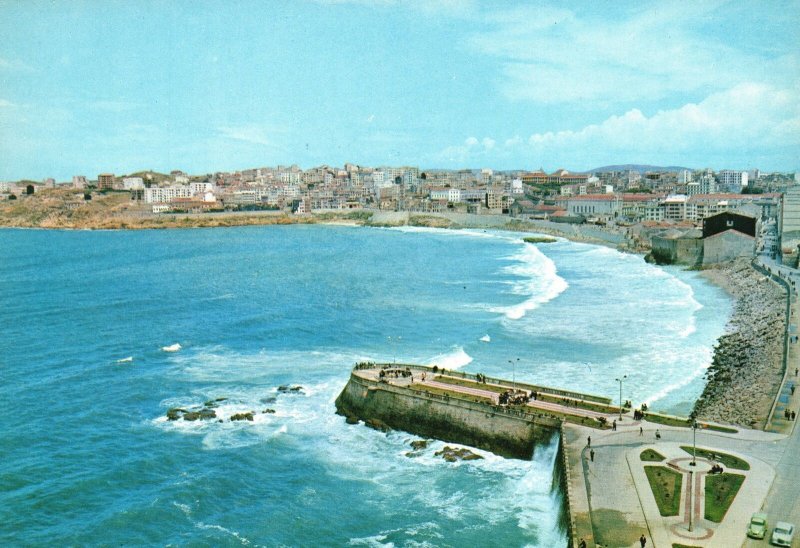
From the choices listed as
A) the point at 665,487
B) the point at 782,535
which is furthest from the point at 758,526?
the point at 665,487

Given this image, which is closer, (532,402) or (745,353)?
(532,402)

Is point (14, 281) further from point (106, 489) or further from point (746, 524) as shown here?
point (746, 524)

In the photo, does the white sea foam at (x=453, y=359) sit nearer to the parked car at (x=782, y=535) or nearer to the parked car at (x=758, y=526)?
the parked car at (x=758, y=526)

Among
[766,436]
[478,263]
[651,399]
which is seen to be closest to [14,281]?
[478,263]

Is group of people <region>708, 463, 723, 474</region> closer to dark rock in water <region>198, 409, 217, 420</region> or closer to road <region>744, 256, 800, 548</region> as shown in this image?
road <region>744, 256, 800, 548</region>

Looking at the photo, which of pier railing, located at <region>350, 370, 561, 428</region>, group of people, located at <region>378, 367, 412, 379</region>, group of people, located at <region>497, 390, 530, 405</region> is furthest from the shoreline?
group of people, located at <region>378, 367, 412, 379</region>

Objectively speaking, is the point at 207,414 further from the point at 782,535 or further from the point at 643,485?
the point at 782,535
